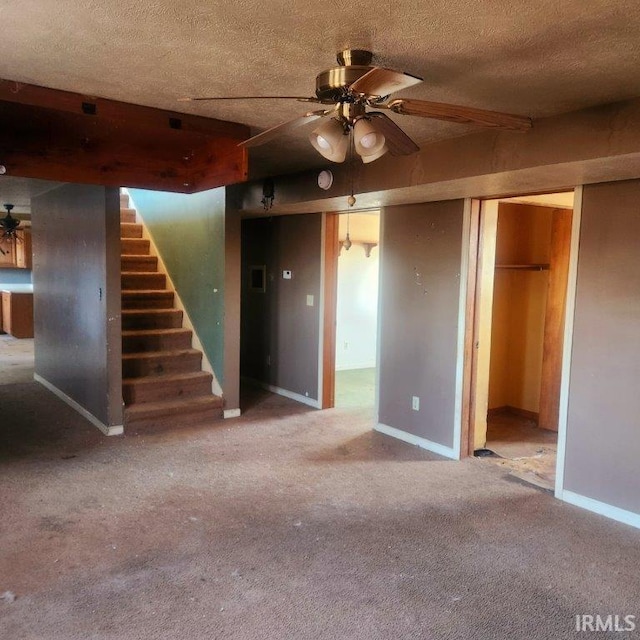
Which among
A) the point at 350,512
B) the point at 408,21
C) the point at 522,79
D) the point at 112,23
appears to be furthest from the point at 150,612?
the point at 522,79

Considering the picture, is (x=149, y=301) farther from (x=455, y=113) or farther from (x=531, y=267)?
(x=455, y=113)

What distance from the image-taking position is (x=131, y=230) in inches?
250

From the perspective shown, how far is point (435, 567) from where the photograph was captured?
103 inches

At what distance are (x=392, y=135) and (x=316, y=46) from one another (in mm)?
443

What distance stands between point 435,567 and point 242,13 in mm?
2463

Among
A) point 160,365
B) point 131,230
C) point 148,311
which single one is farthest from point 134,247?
point 160,365

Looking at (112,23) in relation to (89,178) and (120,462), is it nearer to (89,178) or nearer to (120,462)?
(89,178)

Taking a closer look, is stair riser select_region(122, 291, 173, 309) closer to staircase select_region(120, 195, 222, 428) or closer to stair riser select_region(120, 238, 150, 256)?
staircase select_region(120, 195, 222, 428)

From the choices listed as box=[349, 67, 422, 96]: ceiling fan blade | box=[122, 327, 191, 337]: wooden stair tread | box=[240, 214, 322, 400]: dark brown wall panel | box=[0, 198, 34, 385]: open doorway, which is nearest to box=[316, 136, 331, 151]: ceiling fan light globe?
box=[349, 67, 422, 96]: ceiling fan blade

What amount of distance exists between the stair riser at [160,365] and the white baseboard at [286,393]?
1048mm

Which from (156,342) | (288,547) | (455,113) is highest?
(455,113)

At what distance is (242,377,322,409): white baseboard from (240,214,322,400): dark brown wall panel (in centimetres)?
4

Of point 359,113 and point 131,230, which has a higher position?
point 359,113

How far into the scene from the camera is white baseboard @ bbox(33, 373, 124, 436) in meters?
4.47
